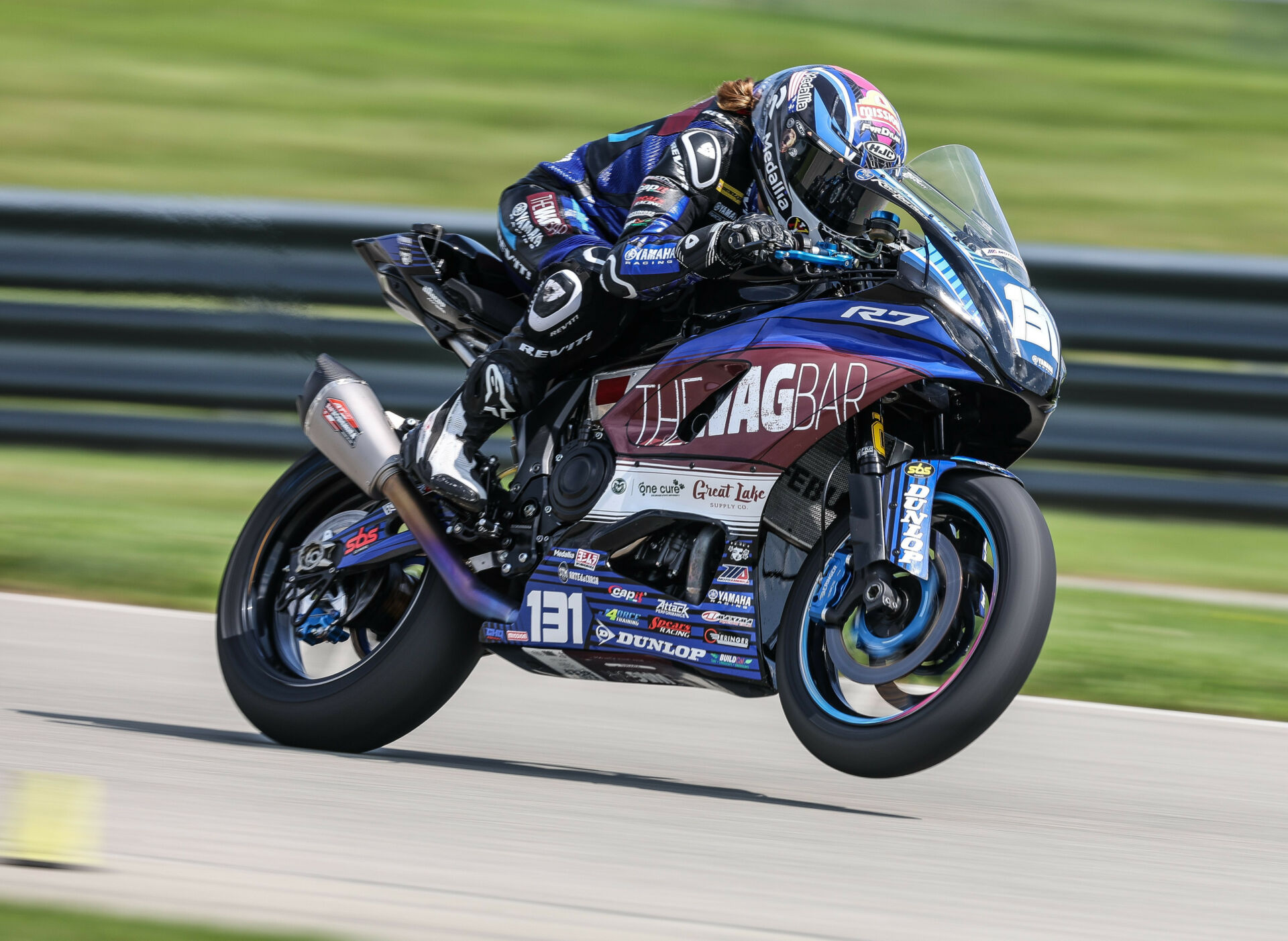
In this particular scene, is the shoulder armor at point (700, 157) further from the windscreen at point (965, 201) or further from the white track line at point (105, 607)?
the white track line at point (105, 607)

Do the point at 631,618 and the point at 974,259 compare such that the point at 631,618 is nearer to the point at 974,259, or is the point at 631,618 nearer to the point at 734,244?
the point at 734,244

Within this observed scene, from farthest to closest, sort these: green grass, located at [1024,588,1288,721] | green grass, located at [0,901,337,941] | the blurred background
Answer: the blurred background
green grass, located at [1024,588,1288,721]
green grass, located at [0,901,337,941]

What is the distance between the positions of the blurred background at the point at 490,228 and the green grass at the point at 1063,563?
0.02 metres

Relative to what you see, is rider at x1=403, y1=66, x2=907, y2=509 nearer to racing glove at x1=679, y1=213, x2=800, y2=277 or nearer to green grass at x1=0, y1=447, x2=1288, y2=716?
racing glove at x1=679, y1=213, x2=800, y2=277

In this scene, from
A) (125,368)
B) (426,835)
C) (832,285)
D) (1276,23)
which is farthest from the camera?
(1276,23)

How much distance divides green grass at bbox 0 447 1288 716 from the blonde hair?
234cm

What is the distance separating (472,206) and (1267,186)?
463 centimetres

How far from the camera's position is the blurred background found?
721 cm

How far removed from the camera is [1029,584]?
360 centimetres

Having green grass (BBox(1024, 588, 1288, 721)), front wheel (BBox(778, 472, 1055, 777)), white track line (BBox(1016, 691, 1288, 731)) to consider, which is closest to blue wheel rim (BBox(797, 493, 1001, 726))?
front wheel (BBox(778, 472, 1055, 777))

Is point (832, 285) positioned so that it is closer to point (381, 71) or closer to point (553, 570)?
point (553, 570)

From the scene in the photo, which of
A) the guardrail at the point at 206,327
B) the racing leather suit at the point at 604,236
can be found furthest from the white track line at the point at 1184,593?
the racing leather suit at the point at 604,236

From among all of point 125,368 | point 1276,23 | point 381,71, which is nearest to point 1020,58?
point 1276,23

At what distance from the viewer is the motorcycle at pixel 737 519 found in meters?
3.76
